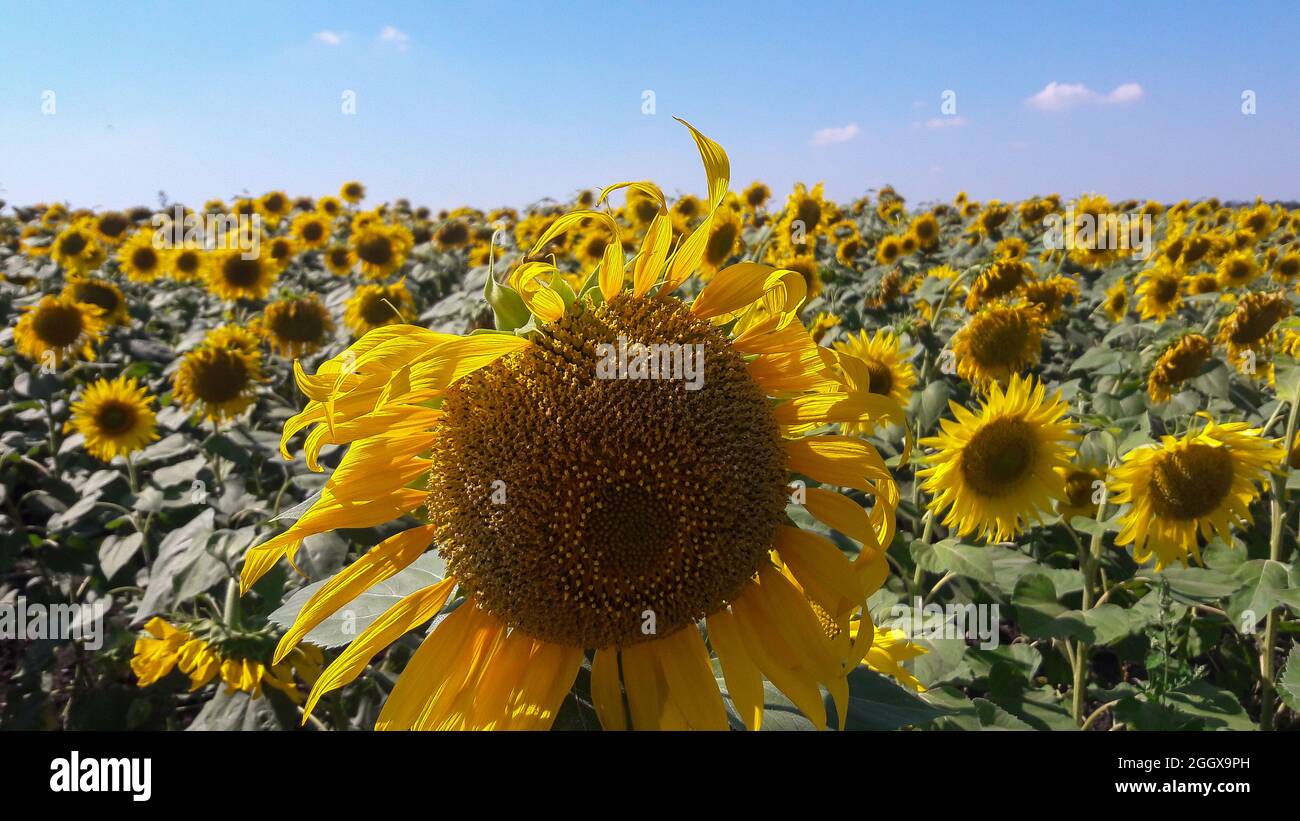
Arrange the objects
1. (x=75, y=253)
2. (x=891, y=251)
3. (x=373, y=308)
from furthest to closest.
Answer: (x=75, y=253) < (x=891, y=251) < (x=373, y=308)

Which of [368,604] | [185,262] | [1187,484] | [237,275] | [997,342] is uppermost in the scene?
[185,262]

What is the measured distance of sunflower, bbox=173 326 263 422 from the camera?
16.8ft

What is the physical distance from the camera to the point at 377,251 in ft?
31.0

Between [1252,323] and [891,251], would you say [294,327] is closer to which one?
[891,251]

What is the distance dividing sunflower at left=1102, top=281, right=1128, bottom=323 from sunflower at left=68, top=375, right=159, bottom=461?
767 centimetres

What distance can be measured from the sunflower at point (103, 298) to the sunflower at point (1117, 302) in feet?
29.2

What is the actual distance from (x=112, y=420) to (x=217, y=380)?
850mm

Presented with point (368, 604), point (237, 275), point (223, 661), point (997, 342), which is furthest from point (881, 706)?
point (237, 275)

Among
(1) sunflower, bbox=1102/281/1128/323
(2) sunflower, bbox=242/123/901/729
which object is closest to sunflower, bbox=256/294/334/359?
(2) sunflower, bbox=242/123/901/729

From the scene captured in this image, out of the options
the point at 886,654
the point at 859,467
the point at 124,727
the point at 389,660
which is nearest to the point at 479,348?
the point at 859,467

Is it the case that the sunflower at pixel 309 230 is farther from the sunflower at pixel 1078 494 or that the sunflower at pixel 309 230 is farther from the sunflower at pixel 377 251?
→ the sunflower at pixel 1078 494

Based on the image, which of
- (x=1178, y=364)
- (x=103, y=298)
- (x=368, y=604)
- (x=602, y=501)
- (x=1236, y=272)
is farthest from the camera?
(x=103, y=298)

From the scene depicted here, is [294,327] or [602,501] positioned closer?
[602,501]

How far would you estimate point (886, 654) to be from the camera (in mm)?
1815
